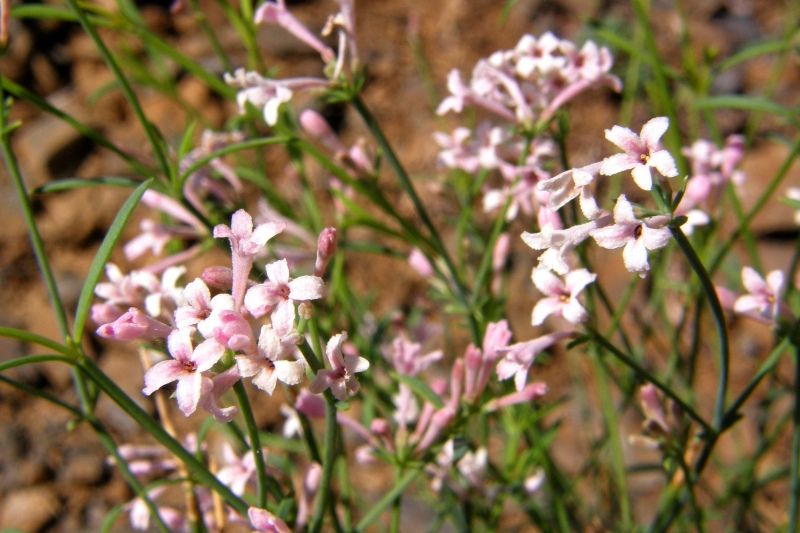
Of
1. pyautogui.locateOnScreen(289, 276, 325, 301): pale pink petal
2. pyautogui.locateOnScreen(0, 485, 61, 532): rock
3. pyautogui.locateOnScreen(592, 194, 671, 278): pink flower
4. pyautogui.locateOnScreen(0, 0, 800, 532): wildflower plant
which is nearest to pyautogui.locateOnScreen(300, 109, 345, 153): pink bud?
pyautogui.locateOnScreen(0, 0, 800, 532): wildflower plant

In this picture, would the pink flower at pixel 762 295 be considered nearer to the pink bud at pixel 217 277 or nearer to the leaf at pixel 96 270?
the pink bud at pixel 217 277

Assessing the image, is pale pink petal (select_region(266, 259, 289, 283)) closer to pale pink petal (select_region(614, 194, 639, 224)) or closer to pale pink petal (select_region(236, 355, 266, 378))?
pale pink petal (select_region(236, 355, 266, 378))

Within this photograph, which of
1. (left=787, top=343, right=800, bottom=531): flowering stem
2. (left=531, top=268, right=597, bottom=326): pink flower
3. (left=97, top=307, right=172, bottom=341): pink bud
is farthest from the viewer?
(left=787, top=343, right=800, bottom=531): flowering stem

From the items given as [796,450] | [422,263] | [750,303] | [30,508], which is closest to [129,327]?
[422,263]

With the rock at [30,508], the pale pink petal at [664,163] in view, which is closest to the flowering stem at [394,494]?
the pale pink petal at [664,163]

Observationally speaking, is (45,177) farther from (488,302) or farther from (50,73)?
(488,302)

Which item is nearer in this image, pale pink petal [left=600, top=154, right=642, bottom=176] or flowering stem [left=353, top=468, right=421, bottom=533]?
pale pink petal [left=600, top=154, right=642, bottom=176]
